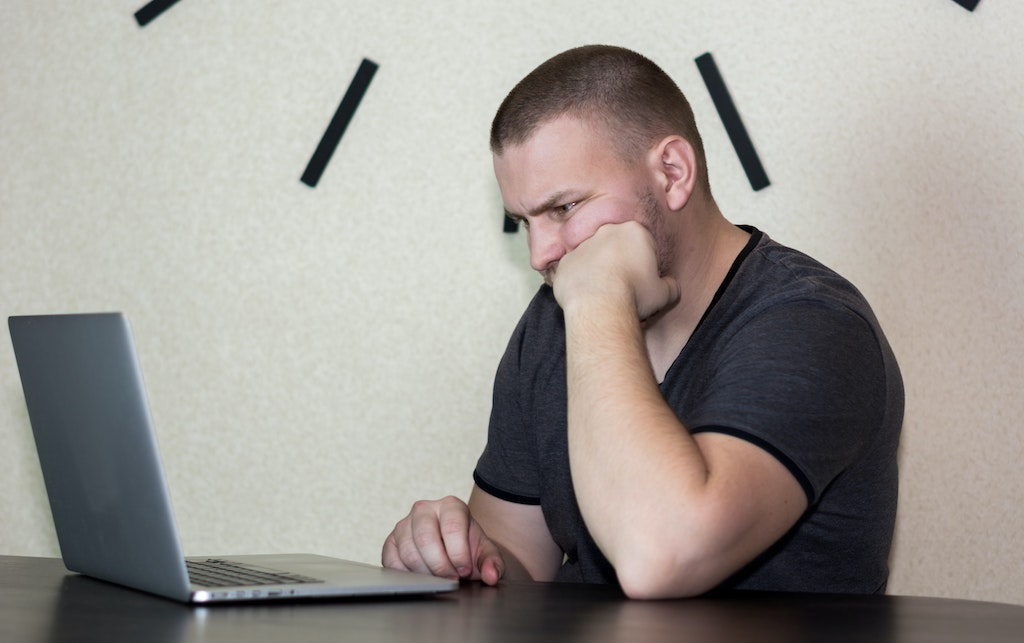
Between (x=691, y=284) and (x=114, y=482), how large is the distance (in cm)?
77

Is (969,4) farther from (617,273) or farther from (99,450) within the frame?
(99,450)

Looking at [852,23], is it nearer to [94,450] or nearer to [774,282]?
[774,282]

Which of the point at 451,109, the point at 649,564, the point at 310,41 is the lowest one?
the point at 649,564

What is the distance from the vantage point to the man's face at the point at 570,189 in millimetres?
1267

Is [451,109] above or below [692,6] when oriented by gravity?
below

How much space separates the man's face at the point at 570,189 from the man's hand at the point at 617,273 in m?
0.06

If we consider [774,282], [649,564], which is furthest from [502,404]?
[649,564]

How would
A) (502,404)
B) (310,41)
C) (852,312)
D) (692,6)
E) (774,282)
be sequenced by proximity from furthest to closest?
(310,41) < (692,6) < (502,404) < (774,282) < (852,312)

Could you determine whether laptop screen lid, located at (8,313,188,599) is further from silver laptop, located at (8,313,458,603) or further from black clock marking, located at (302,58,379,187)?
black clock marking, located at (302,58,379,187)

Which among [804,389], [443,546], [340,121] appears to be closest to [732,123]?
[340,121]

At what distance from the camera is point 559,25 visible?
180 cm

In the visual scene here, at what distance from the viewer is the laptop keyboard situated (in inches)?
32.5

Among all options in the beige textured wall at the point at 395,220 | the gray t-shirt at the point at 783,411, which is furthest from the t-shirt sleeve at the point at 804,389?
the beige textured wall at the point at 395,220

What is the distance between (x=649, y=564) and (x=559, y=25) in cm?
116
